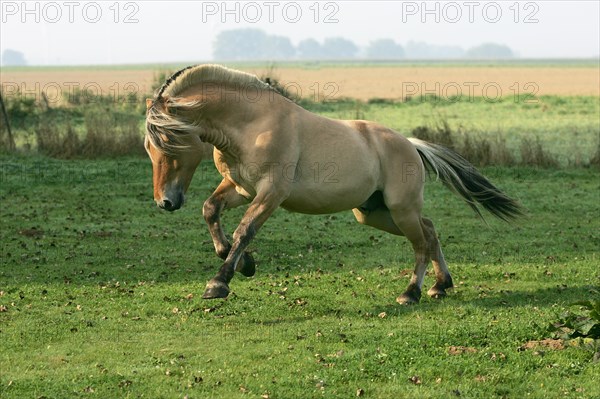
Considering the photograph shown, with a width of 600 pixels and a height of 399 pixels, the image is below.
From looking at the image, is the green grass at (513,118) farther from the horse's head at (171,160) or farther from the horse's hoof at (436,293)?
the horse's head at (171,160)

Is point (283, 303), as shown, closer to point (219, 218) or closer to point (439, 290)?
point (219, 218)

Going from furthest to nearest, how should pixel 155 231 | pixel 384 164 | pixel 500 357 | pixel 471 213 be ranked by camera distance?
pixel 471 213 < pixel 155 231 < pixel 384 164 < pixel 500 357

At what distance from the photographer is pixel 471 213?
1580 cm

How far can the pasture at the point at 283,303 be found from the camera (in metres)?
6.88

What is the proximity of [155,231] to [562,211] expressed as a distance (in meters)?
7.21

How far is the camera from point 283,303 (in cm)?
945

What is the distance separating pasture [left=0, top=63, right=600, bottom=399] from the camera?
22.6 ft

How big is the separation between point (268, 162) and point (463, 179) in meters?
2.86

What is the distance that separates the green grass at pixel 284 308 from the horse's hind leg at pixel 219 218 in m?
0.43

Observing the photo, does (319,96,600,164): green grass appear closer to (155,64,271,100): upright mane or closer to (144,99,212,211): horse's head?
(155,64,271,100): upright mane

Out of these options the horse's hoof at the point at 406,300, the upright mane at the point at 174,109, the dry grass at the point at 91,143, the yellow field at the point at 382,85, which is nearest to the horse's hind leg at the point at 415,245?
the horse's hoof at the point at 406,300

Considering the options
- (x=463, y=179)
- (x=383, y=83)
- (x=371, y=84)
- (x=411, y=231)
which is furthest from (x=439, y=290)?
(x=383, y=83)

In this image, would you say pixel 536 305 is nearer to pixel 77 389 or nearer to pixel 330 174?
pixel 330 174

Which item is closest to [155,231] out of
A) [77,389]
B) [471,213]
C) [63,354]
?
[471,213]
